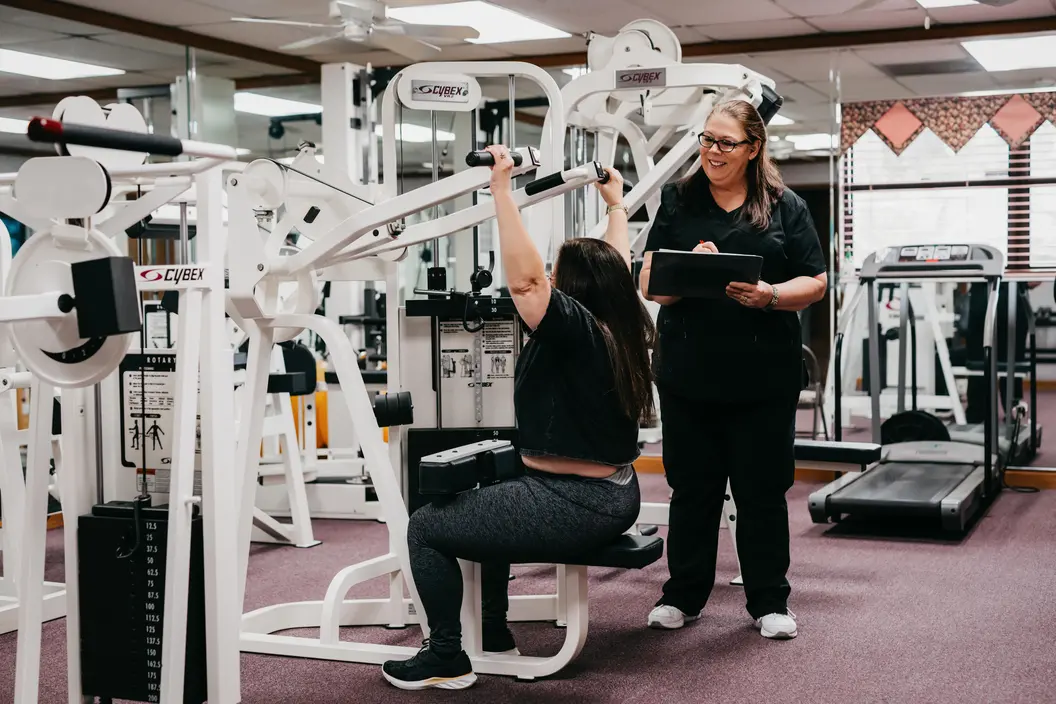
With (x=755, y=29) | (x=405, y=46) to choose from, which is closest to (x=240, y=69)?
(x=405, y=46)

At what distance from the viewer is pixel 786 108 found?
10195mm

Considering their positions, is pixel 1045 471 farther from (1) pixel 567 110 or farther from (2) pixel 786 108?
(2) pixel 786 108

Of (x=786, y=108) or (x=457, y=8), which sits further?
(x=786, y=108)

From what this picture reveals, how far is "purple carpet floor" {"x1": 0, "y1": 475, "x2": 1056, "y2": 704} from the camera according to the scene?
2.98 m

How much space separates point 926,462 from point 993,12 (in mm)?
2727

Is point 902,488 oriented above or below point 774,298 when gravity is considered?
below

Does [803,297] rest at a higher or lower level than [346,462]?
higher

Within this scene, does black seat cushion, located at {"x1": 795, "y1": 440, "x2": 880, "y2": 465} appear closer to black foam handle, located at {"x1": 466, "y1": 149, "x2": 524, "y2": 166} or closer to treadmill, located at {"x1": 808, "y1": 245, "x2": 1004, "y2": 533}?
treadmill, located at {"x1": 808, "y1": 245, "x2": 1004, "y2": 533}

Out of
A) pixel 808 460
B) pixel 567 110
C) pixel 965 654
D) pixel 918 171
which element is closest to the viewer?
pixel 965 654

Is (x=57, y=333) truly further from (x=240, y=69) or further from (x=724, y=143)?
(x=240, y=69)

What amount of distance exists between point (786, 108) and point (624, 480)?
26.2ft

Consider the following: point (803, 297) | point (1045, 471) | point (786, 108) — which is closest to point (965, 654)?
point (803, 297)

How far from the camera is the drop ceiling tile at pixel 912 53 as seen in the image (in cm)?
704

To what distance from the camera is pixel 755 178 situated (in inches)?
133
